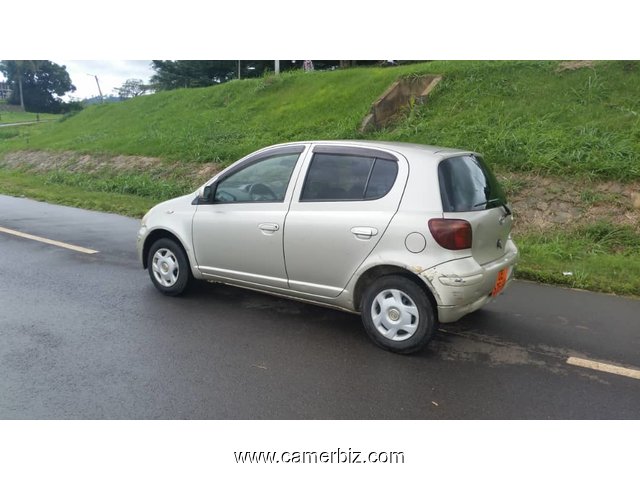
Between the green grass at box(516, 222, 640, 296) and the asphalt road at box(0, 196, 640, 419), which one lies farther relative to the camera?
the green grass at box(516, 222, 640, 296)

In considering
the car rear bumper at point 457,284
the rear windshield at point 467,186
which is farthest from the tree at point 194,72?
the car rear bumper at point 457,284

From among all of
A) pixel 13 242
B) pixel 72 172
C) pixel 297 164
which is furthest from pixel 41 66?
pixel 297 164

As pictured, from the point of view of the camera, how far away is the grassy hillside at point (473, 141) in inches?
304

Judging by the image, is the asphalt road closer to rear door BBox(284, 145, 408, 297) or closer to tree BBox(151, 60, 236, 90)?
rear door BBox(284, 145, 408, 297)

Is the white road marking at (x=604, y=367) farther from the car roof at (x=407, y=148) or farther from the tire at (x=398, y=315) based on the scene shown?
the car roof at (x=407, y=148)

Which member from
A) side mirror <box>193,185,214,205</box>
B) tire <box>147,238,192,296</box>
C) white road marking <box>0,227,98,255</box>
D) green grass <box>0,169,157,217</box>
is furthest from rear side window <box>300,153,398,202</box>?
green grass <box>0,169,157,217</box>

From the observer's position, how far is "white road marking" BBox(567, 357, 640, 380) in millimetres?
3803

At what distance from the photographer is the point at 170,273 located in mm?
5352

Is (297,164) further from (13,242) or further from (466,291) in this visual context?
(13,242)

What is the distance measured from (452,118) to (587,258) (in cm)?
609

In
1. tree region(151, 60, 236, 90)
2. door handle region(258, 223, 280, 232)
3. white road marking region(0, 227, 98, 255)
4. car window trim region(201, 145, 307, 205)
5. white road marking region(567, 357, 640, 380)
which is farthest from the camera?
tree region(151, 60, 236, 90)

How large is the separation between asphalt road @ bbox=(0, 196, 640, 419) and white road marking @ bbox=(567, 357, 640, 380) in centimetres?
8

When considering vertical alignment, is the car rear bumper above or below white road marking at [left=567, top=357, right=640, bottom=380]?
above

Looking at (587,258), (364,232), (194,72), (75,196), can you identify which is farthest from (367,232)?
(194,72)
